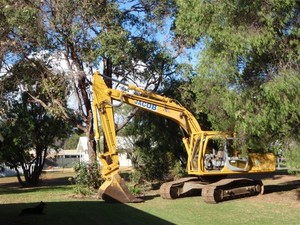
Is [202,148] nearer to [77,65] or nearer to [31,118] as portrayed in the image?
[77,65]

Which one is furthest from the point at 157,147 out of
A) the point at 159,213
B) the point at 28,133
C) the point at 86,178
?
the point at 159,213

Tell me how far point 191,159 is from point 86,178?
4.85m

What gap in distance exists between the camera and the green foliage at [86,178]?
64.1ft

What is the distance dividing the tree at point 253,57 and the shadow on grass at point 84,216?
12.2 feet

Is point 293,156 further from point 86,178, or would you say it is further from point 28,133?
point 28,133

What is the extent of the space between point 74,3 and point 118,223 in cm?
1046

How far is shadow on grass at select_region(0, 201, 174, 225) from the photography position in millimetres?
12273

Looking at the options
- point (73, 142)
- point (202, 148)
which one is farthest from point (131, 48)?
point (73, 142)

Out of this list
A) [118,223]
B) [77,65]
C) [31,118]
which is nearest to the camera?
[118,223]

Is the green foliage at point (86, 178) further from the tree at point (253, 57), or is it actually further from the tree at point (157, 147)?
the tree at point (253, 57)

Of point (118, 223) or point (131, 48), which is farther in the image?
point (131, 48)

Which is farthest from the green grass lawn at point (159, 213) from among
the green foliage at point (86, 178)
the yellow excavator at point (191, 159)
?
the green foliage at point (86, 178)

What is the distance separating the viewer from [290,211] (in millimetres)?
14195

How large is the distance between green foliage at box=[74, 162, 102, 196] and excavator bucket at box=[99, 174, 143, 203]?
310 cm
